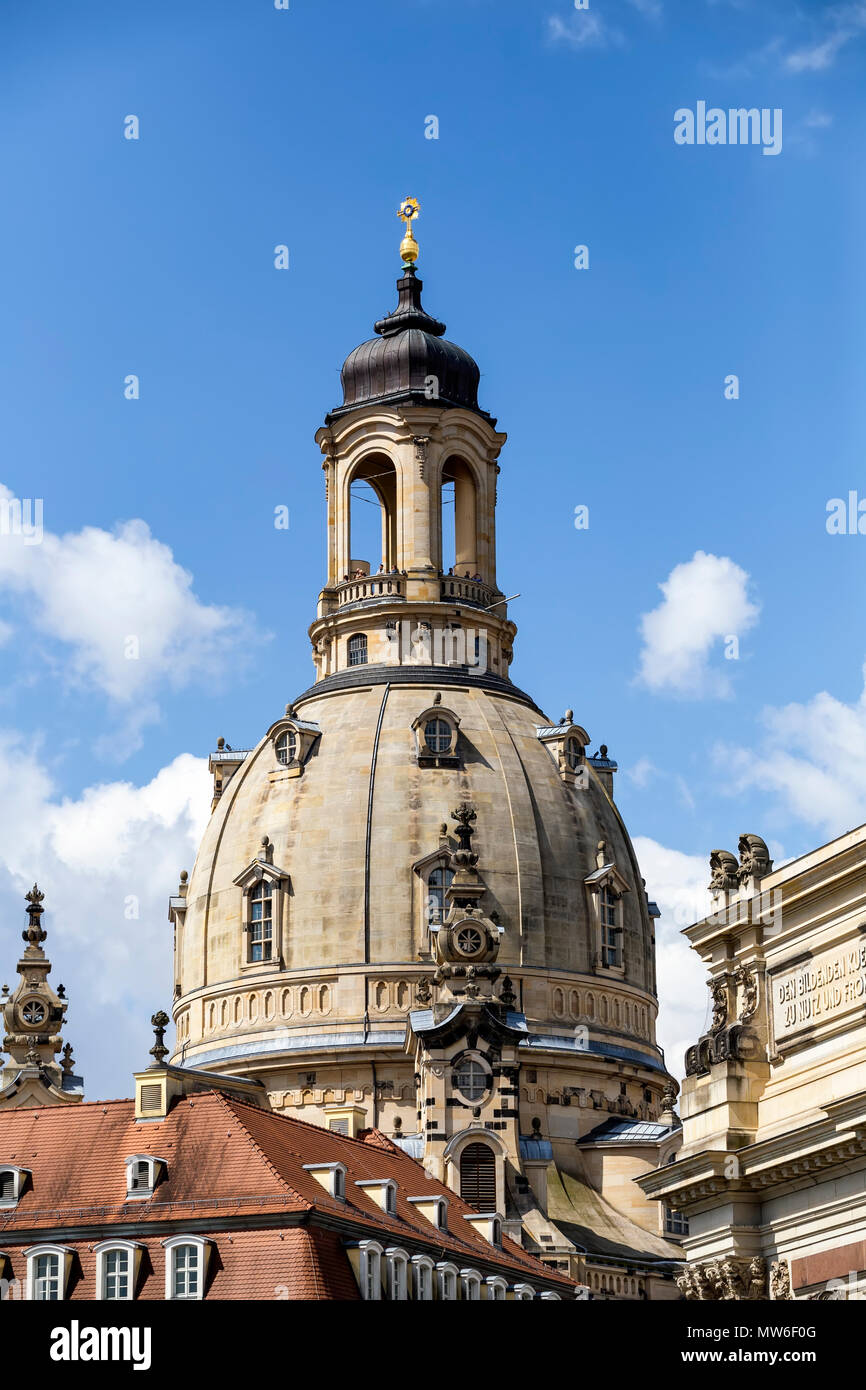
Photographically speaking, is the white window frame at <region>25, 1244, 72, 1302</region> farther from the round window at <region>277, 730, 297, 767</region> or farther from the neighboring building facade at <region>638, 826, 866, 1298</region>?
the round window at <region>277, 730, 297, 767</region>

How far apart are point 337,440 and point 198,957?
21173mm

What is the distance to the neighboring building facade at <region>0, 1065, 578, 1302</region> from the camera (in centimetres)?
5884

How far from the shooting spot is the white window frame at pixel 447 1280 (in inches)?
2552

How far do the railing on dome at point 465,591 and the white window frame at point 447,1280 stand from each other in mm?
39625

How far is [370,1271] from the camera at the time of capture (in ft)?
196

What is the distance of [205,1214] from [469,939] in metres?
27.5

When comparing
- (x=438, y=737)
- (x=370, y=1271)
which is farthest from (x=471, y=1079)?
(x=370, y=1271)


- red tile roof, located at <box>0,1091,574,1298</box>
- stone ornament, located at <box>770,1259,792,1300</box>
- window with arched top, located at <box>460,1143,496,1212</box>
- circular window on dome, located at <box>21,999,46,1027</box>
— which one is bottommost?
stone ornament, located at <box>770,1259,792,1300</box>

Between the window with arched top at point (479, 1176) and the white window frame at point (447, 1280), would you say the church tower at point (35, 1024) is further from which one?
the white window frame at point (447, 1280)

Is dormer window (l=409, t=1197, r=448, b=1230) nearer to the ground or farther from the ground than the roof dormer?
nearer to the ground

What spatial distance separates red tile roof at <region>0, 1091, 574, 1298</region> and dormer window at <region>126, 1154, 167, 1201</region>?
0.21m

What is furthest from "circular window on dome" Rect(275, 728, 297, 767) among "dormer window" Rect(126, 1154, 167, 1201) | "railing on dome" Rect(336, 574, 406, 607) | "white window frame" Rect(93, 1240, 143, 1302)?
"white window frame" Rect(93, 1240, 143, 1302)
